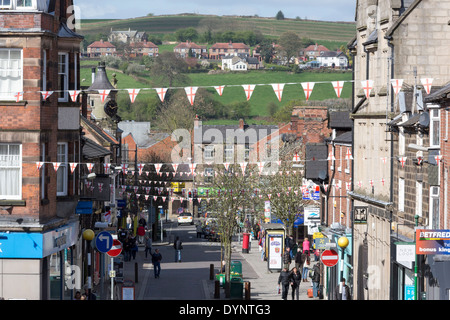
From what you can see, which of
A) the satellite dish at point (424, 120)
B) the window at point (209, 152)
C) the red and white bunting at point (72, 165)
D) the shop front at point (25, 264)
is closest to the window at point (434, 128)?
the satellite dish at point (424, 120)

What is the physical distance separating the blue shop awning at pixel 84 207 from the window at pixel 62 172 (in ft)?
3.19

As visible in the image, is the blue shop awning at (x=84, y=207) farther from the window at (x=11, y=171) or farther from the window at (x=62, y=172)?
the window at (x=11, y=171)

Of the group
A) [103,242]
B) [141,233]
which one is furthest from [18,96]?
[141,233]

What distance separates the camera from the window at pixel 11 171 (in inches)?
1067

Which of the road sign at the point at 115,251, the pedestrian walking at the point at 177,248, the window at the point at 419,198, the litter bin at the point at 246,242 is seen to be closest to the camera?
the window at the point at 419,198

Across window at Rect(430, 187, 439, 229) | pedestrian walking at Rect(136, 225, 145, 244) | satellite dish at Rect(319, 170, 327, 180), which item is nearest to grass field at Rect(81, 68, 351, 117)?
pedestrian walking at Rect(136, 225, 145, 244)

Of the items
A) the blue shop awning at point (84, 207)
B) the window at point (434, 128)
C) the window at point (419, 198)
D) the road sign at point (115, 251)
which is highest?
the window at point (434, 128)

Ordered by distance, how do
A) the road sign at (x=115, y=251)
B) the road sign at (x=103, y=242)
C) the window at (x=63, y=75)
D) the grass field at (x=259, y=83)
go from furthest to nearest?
the grass field at (x=259, y=83) < the window at (x=63, y=75) < the road sign at (x=115, y=251) < the road sign at (x=103, y=242)

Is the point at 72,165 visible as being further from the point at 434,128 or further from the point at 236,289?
the point at 434,128

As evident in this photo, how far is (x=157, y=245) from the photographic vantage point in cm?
7000

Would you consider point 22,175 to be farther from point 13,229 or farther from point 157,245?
point 157,245

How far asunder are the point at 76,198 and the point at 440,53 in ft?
45.6

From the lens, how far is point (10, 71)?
27.1 m

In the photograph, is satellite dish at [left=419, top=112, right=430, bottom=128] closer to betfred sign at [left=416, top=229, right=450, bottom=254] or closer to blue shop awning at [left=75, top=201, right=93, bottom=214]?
betfred sign at [left=416, top=229, right=450, bottom=254]
